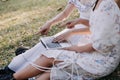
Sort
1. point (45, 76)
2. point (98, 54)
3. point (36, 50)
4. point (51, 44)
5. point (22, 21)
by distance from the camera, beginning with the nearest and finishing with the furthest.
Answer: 1. point (98, 54)
2. point (45, 76)
3. point (51, 44)
4. point (36, 50)
5. point (22, 21)

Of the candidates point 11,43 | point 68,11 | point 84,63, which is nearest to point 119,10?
point 84,63

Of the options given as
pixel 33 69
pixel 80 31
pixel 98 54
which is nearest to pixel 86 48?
pixel 98 54

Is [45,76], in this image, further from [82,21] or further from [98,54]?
[82,21]

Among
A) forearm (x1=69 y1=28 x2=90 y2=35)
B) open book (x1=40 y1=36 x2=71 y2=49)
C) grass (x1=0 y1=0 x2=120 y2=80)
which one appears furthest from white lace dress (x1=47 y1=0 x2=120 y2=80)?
grass (x1=0 y1=0 x2=120 y2=80)

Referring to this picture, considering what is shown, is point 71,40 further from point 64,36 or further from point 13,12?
point 13,12

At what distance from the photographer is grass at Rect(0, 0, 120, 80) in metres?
6.42

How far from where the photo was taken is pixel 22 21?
889 cm

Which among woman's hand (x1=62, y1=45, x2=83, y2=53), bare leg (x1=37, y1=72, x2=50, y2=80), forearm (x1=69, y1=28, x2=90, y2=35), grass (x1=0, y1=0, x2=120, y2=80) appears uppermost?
forearm (x1=69, y1=28, x2=90, y2=35)

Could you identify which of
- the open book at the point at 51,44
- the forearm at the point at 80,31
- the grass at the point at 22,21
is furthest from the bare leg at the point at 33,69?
the grass at the point at 22,21

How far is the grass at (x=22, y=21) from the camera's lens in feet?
21.1

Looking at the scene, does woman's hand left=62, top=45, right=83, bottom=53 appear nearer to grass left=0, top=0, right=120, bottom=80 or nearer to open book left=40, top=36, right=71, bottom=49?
open book left=40, top=36, right=71, bottom=49

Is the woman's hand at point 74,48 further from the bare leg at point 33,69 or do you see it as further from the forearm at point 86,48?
the bare leg at point 33,69

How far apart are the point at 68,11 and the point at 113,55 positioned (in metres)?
1.22

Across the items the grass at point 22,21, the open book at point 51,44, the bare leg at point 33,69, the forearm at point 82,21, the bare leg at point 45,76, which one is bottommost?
the grass at point 22,21
